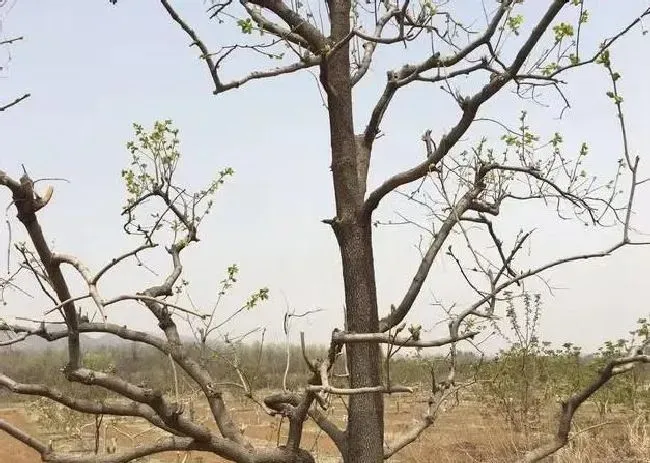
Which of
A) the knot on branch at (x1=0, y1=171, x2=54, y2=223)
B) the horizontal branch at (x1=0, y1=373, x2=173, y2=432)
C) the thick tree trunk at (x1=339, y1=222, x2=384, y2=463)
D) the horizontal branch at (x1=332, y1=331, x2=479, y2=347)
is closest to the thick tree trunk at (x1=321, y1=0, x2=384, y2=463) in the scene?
the thick tree trunk at (x1=339, y1=222, x2=384, y2=463)

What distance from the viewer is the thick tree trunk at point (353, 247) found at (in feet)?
9.39

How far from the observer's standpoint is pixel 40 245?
2.02 metres

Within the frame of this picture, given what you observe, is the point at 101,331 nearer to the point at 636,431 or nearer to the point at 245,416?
the point at 636,431

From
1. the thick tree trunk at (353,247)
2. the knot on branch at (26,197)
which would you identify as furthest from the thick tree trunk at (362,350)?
the knot on branch at (26,197)

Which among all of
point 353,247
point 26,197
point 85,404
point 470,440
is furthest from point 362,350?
point 470,440

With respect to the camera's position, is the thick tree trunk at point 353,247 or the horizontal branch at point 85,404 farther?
the thick tree trunk at point 353,247

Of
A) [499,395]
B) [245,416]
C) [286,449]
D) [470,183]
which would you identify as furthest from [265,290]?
[245,416]

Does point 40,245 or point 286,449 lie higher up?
point 40,245

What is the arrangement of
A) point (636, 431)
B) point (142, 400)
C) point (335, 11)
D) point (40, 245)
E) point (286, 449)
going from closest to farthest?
point (40, 245)
point (142, 400)
point (286, 449)
point (335, 11)
point (636, 431)

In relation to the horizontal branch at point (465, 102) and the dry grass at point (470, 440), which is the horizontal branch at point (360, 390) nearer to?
the horizontal branch at point (465, 102)

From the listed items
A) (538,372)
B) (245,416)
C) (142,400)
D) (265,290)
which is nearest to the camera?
(142,400)

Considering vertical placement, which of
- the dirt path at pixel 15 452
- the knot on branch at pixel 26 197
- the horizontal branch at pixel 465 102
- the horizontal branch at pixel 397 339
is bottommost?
the dirt path at pixel 15 452

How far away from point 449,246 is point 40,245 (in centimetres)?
176

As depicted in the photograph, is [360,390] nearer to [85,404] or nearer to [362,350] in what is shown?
[362,350]
